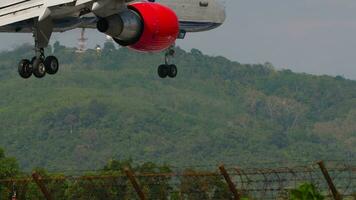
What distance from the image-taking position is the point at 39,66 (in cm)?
5162

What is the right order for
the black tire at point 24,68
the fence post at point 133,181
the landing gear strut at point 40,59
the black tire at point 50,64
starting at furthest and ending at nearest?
the black tire at point 24,68 < the black tire at point 50,64 < the landing gear strut at point 40,59 < the fence post at point 133,181

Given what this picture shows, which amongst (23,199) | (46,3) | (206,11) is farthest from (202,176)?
(206,11)

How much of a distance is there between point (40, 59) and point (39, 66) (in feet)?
0.94

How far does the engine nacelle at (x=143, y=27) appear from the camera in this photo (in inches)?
1949

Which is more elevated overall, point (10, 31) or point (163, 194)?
point (10, 31)

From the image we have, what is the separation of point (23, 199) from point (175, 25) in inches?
839

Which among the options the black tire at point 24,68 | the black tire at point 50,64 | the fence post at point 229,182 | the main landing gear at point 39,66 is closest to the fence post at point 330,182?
the fence post at point 229,182

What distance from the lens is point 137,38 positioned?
50.4 metres

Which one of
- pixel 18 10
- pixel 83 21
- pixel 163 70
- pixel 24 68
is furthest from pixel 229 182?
pixel 163 70

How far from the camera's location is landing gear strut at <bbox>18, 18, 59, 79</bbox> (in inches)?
1962

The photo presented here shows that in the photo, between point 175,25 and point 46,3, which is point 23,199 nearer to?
point 46,3

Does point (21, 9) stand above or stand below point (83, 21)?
below

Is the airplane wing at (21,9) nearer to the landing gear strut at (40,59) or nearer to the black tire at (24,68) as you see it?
the landing gear strut at (40,59)

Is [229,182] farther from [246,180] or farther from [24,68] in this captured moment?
[24,68]
